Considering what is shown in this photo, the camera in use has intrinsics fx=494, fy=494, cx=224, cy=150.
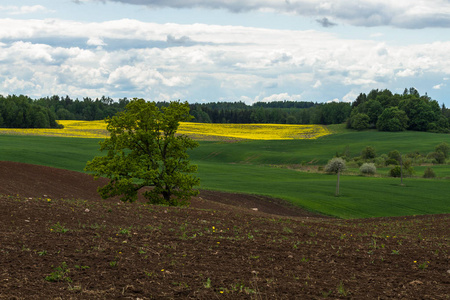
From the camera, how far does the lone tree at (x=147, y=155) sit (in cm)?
2666

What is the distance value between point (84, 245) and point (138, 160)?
16046mm

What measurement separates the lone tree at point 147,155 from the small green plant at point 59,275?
16638 millimetres

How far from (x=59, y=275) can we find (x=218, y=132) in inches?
4421

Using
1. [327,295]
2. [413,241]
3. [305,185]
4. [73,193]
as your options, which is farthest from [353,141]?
[327,295]

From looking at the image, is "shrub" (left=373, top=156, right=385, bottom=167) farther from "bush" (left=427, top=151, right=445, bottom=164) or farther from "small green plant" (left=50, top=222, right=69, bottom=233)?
"small green plant" (left=50, top=222, right=69, bottom=233)

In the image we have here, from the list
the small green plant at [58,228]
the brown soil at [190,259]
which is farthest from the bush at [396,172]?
the small green plant at [58,228]

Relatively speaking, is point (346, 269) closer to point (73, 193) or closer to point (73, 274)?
point (73, 274)

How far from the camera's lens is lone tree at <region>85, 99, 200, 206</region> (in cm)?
2666

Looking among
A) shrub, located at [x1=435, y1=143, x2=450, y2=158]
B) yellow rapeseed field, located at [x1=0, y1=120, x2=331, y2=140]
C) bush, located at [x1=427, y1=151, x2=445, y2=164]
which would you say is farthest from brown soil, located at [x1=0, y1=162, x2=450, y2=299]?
yellow rapeseed field, located at [x1=0, y1=120, x2=331, y2=140]

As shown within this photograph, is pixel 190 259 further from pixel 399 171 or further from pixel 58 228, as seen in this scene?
pixel 399 171

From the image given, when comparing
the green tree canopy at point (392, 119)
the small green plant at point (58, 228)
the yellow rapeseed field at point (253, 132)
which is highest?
the green tree canopy at point (392, 119)

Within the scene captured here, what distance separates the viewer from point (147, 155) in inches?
1086

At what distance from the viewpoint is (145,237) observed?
12.5 m

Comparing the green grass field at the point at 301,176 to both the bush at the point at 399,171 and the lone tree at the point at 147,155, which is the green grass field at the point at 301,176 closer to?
the bush at the point at 399,171
